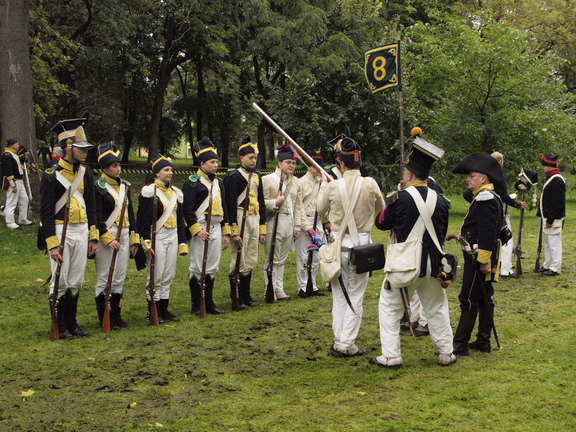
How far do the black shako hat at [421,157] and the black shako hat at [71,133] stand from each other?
3859 millimetres

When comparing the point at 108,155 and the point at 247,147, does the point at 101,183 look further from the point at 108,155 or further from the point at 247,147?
the point at 247,147

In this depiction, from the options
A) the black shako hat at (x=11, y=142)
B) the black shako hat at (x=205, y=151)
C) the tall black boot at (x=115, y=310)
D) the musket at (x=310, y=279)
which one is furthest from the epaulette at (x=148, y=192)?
the black shako hat at (x=11, y=142)

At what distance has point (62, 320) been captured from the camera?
26.5 ft

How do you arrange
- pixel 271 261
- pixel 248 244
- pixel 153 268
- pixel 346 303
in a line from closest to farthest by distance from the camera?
pixel 346 303 < pixel 153 268 < pixel 248 244 < pixel 271 261

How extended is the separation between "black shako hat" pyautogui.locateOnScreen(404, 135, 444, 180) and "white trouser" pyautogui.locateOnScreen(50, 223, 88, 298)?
4.02 meters

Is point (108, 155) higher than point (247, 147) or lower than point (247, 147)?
lower

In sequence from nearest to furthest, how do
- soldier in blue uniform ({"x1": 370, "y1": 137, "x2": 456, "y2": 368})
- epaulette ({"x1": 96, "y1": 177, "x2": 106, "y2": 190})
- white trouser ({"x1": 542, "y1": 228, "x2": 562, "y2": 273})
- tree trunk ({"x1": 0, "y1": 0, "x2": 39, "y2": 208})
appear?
soldier in blue uniform ({"x1": 370, "y1": 137, "x2": 456, "y2": 368}), epaulette ({"x1": 96, "y1": 177, "x2": 106, "y2": 190}), white trouser ({"x1": 542, "y1": 228, "x2": 562, "y2": 273}), tree trunk ({"x1": 0, "y1": 0, "x2": 39, "y2": 208})

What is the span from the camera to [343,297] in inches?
290

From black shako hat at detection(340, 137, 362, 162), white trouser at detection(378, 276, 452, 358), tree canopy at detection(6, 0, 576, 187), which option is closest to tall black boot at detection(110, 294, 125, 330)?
black shako hat at detection(340, 137, 362, 162)

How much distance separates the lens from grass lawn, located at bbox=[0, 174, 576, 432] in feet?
17.6

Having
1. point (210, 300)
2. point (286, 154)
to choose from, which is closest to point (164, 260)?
point (210, 300)

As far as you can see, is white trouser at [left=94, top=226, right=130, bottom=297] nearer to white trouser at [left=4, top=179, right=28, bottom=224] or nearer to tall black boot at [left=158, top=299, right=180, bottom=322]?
tall black boot at [left=158, top=299, right=180, bottom=322]

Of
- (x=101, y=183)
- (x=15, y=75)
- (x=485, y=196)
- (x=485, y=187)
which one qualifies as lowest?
(x=485, y=196)

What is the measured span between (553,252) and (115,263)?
27.3ft
